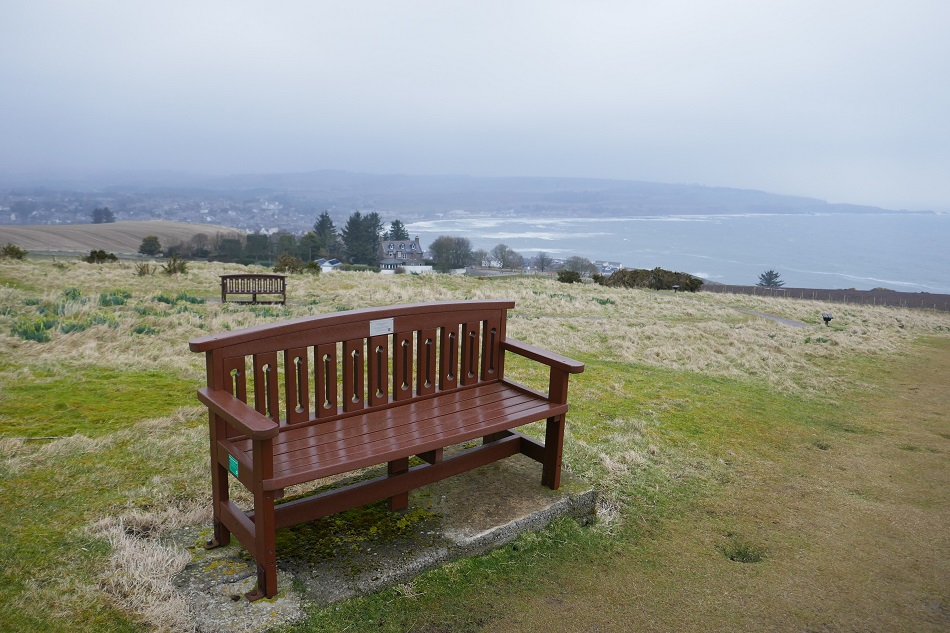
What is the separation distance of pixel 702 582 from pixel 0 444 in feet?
17.1

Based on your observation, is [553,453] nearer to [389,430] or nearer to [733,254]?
[389,430]

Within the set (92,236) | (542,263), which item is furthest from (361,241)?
(92,236)

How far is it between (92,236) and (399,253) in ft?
120

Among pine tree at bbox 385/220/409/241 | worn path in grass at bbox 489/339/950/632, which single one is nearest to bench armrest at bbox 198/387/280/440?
worn path in grass at bbox 489/339/950/632

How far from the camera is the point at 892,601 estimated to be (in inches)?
134

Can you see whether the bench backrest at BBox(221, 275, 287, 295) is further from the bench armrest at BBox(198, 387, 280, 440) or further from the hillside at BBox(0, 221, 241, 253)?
the hillside at BBox(0, 221, 241, 253)

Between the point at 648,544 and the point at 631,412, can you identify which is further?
the point at 631,412

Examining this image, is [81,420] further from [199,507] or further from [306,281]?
[306,281]

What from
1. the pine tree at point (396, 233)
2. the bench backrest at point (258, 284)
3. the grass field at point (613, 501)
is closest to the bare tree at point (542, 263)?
the pine tree at point (396, 233)

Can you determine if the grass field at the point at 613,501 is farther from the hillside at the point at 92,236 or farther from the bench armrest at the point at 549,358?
the hillside at the point at 92,236

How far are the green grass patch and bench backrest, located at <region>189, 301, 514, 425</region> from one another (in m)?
2.51

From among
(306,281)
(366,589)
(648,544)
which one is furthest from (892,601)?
(306,281)

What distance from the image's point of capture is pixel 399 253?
84500mm

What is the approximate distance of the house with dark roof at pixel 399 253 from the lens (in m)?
78.8
